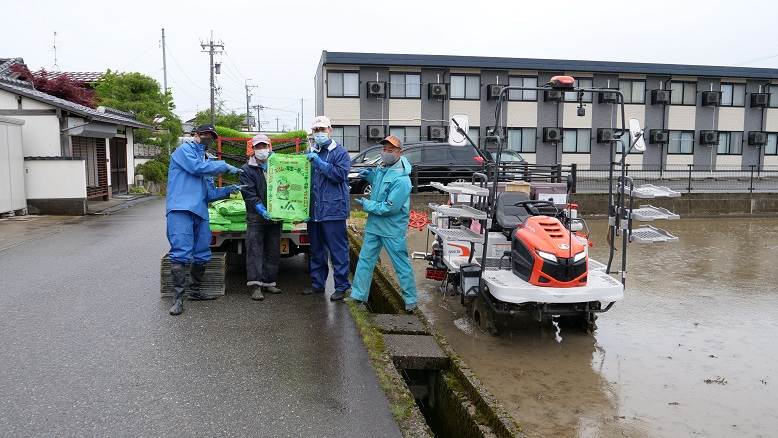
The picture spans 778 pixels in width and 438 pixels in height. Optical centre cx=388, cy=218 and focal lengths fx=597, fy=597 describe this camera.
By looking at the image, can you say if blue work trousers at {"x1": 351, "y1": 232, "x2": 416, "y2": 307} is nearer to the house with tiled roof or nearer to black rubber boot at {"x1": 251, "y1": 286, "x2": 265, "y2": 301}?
black rubber boot at {"x1": 251, "y1": 286, "x2": 265, "y2": 301}

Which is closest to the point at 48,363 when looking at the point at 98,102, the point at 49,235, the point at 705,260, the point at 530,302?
the point at 530,302

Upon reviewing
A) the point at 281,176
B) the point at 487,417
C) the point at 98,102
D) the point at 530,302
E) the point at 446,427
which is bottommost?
the point at 446,427

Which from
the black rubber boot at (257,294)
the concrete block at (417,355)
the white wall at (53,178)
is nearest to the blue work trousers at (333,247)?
the black rubber boot at (257,294)

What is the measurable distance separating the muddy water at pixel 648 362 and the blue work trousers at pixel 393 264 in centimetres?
63

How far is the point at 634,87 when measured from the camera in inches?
1131

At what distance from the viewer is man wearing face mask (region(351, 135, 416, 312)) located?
6160 millimetres

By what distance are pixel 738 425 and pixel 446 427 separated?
2.06 meters

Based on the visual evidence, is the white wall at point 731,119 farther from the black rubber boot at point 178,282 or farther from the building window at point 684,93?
the black rubber boot at point 178,282

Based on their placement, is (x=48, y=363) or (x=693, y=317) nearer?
(x=48, y=363)

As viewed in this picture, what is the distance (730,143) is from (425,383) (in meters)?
30.8

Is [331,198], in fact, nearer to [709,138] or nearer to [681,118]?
[681,118]

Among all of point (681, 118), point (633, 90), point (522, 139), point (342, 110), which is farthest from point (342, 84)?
point (681, 118)

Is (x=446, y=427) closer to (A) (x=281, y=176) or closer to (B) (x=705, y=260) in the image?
(A) (x=281, y=176)

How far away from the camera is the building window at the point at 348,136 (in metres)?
26.8
